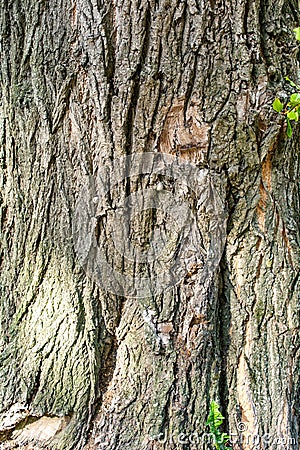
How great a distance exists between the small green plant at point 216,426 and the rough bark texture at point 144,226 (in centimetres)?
4

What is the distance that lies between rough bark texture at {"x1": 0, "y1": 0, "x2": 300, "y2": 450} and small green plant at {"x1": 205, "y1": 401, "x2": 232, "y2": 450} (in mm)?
42

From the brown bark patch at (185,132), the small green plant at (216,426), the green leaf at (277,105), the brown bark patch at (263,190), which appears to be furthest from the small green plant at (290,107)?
the small green plant at (216,426)

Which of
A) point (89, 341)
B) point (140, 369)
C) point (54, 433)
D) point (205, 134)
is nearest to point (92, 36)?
point (205, 134)

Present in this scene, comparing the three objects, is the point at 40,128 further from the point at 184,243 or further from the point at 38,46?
the point at 184,243

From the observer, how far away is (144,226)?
6.30ft

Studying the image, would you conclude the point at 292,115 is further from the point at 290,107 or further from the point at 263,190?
the point at 263,190

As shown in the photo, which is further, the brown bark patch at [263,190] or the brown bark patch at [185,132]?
the brown bark patch at [263,190]

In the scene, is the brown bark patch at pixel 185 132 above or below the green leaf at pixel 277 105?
below

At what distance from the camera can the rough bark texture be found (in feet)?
6.08

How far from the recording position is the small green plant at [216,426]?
1.80 metres

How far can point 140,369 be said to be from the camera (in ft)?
6.18

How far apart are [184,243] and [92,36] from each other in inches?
35.0

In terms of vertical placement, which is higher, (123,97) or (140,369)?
(123,97)

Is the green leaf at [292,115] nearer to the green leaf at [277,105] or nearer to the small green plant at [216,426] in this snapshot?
the green leaf at [277,105]
